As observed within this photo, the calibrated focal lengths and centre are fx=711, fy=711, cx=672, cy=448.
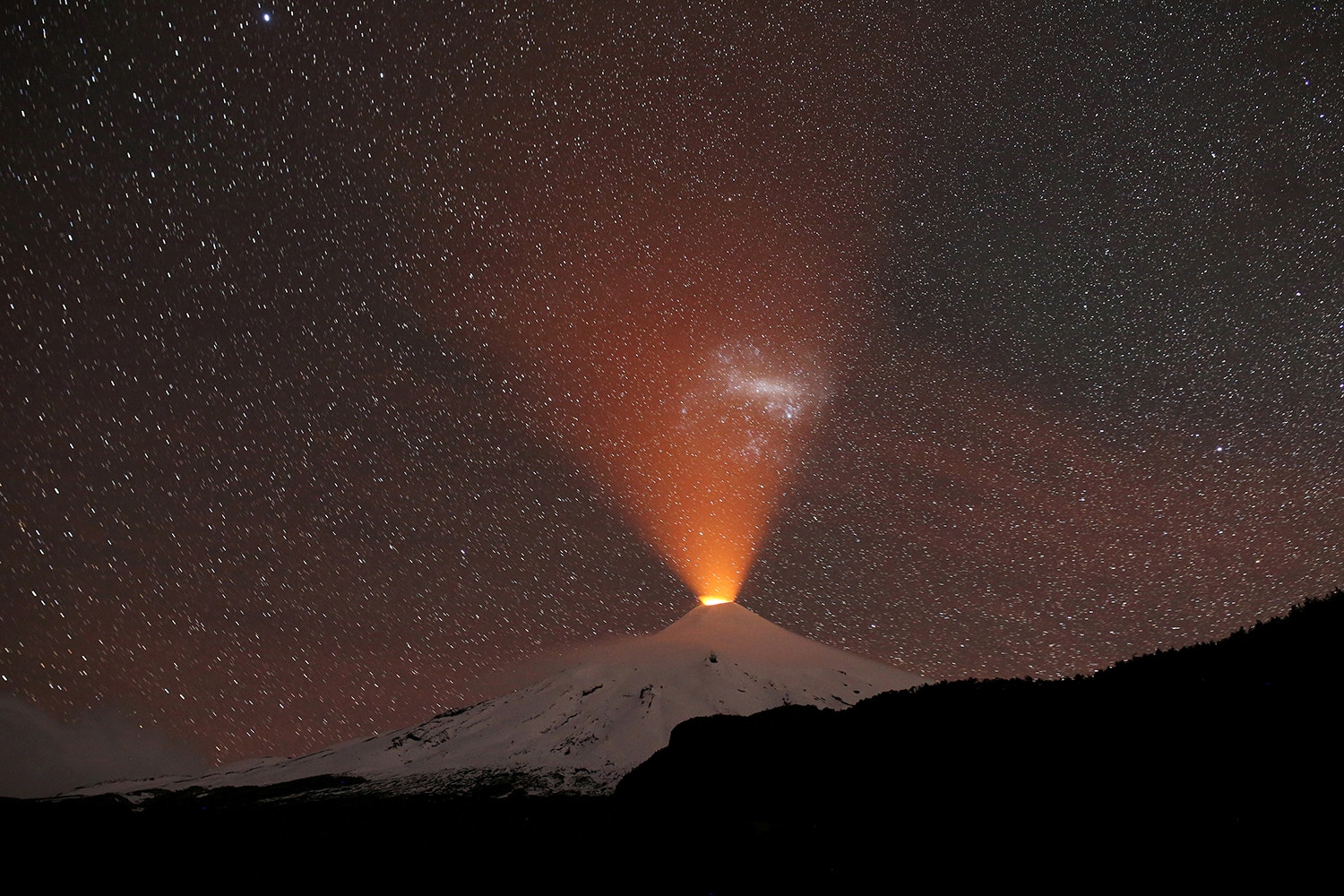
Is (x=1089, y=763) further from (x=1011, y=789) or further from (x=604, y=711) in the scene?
(x=604, y=711)

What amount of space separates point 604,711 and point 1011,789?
121241 mm

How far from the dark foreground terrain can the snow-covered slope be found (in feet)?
262

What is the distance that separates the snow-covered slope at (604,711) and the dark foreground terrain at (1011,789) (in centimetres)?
7972

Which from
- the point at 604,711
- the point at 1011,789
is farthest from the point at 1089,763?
the point at 604,711

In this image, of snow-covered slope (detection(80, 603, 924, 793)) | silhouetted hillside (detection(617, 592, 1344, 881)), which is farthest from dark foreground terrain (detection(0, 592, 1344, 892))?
snow-covered slope (detection(80, 603, 924, 793))

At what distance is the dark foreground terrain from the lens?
30.0 ft

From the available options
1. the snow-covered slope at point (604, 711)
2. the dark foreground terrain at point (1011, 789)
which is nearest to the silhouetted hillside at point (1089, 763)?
the dark foreground terrain at point (1011, 789)

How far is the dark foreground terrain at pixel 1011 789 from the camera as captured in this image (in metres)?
9.14

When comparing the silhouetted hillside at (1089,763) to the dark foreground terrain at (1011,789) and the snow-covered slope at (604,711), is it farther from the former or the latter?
the snow-covered slope at (604,711)

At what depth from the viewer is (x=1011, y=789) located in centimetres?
1247

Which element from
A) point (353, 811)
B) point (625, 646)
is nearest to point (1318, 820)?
point (353, 811)

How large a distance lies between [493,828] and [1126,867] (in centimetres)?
3948

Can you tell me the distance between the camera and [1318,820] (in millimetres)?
8227

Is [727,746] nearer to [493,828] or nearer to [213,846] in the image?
[493,828]
